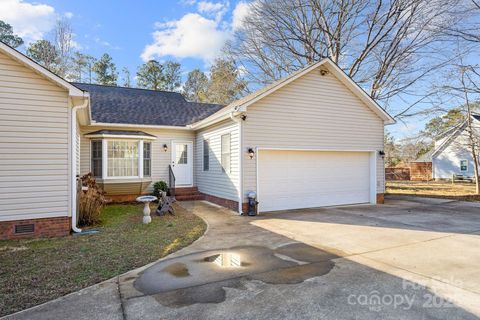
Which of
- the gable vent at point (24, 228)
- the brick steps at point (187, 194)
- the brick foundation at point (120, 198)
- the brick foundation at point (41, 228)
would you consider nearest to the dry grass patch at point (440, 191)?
the brick steps at point (187, 194)

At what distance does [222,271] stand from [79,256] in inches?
106

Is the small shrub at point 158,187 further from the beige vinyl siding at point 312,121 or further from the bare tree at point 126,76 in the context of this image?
the bare tree at point 126,76

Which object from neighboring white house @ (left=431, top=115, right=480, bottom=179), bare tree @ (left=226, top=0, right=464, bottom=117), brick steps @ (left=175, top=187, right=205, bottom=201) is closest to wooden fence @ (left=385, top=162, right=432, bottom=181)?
neighboring white house @ (left=431, top=115, right=480, bottom=179)

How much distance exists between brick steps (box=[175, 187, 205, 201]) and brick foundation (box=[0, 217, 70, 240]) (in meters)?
5.87

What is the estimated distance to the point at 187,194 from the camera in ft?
41.4

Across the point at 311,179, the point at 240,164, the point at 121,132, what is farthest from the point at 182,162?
the point at 311,179

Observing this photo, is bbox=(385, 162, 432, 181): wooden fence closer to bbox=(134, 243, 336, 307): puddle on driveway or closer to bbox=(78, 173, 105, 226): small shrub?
bbox=(134, 243, 336, 307): puddle on driveway

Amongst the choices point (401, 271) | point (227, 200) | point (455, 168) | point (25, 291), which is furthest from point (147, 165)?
point (455, 168)

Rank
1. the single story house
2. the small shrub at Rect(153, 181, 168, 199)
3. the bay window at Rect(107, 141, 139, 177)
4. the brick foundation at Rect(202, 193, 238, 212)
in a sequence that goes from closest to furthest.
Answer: the single story house → the brick foundation at Rect(202, 193, 238, 212) → the bay window at Rect(107, 141, 139, 177) → the small shrub at Rect(153, 181, 168, 199)

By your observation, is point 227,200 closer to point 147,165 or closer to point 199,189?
point 199,189

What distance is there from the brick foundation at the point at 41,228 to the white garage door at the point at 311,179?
553cm

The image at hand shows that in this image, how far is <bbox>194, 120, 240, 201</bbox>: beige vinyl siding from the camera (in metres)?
9.42

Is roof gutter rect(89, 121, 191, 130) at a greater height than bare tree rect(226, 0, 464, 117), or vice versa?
bare tree rect(226, 0, 464, 117)

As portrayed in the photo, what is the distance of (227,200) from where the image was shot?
1005 cm
